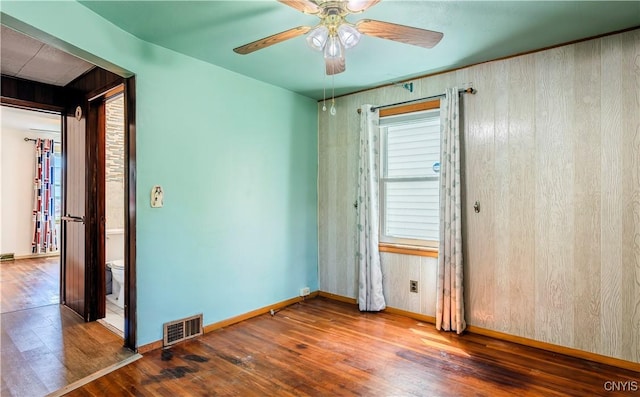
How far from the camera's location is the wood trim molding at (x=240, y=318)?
269cm

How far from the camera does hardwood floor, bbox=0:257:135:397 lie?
7.32 feet

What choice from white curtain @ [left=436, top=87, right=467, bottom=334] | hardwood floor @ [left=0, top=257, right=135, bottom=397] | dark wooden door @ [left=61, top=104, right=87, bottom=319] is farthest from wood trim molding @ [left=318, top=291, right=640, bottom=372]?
dark wooden door @ [left=61, top=104, right=87, bottom=319]

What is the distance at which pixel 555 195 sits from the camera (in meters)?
2.74

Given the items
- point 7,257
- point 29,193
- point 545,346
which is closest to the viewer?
point 545,346

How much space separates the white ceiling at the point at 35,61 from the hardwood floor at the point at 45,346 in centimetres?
240

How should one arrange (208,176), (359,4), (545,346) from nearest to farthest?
(359,4), (545,346), (208,176)

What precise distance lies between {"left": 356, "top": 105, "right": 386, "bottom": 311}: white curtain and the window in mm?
122

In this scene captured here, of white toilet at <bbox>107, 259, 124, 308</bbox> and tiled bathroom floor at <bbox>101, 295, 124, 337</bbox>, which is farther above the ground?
white toilet at <bbox>107, 259, 124, 308</bbox>

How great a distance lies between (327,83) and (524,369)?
3086 mm

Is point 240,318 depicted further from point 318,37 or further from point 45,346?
point 318,37

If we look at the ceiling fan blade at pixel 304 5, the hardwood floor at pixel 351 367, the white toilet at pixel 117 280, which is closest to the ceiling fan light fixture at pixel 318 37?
the ceiling fan blade at pixel 304 5

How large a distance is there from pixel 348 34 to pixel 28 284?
5.43 metres

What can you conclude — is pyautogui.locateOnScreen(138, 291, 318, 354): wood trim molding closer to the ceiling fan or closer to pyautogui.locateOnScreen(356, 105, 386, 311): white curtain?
pyautogui.locateOnScreen(356, 105, 386, 311): white curtain

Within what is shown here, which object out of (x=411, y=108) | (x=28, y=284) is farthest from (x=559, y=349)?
(x=28, y=284)
